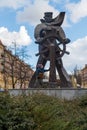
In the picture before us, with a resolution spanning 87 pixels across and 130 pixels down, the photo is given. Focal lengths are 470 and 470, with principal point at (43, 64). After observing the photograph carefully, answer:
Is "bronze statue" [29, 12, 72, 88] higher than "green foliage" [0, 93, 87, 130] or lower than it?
higher

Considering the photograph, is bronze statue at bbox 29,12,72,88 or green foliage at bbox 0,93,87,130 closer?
green foliage at bbox 0,93,87,130

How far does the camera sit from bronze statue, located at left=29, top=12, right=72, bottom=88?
33.3 m

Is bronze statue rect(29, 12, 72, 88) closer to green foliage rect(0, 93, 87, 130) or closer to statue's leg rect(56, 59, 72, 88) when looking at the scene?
statue's leg rect(56, 59, 72, 88)

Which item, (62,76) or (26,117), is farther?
(62,76)

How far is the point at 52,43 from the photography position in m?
33.7

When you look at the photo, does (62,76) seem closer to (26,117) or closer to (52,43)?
(52,43)

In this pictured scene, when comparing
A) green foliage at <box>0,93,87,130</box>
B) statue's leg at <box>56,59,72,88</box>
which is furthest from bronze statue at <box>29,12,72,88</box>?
Answer: green foliage at <box>0,93,87,130</box>

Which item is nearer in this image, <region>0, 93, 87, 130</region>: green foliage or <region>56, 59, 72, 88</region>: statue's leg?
<region>0, 93, 87, 130</region>: green foliage

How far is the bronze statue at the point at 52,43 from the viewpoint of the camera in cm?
3328

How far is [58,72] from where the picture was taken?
3422 centimetres

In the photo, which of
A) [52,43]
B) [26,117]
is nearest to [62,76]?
[52,43]

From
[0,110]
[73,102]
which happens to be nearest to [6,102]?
[0,110]

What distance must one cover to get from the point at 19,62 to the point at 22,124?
5651 cm

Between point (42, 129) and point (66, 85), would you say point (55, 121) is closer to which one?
point (42, 129)
